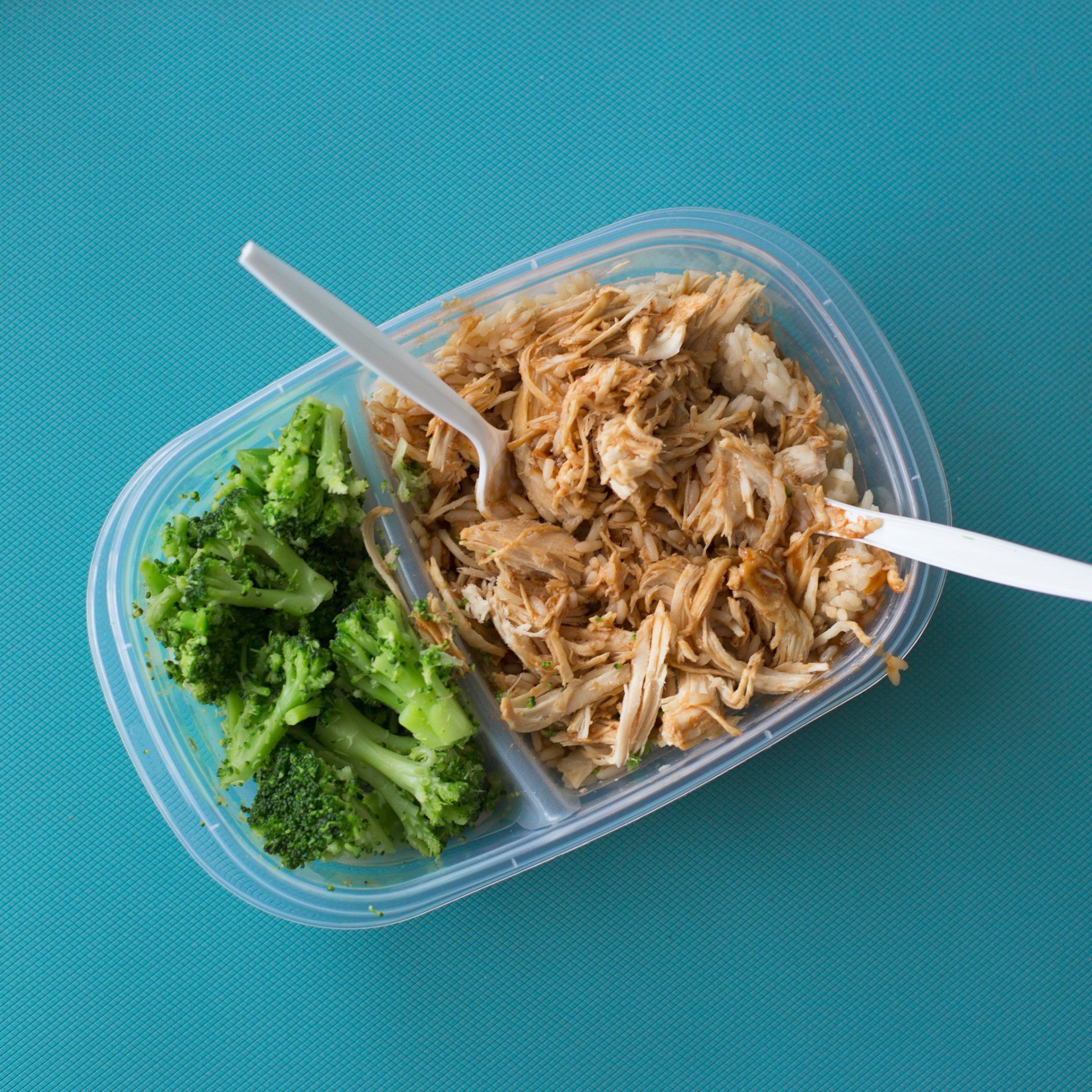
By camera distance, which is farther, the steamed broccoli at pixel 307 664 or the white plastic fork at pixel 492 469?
the steamed broccoli at pixel 307 664

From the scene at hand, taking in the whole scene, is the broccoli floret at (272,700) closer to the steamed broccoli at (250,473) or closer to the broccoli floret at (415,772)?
the broccoli floret at (415,772)

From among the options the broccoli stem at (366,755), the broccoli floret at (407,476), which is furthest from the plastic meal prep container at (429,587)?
the broccoli stem at (366,755)

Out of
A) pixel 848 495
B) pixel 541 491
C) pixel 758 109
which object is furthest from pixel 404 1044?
pixel 758 109

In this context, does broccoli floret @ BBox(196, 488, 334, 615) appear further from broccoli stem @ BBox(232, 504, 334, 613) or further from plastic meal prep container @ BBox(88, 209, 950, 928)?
plastic meal prep container @ BBox(88, 209, 950, 928)

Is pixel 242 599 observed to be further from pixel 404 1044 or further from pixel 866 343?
pixel 866 343

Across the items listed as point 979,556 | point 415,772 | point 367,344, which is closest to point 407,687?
point 415,772
